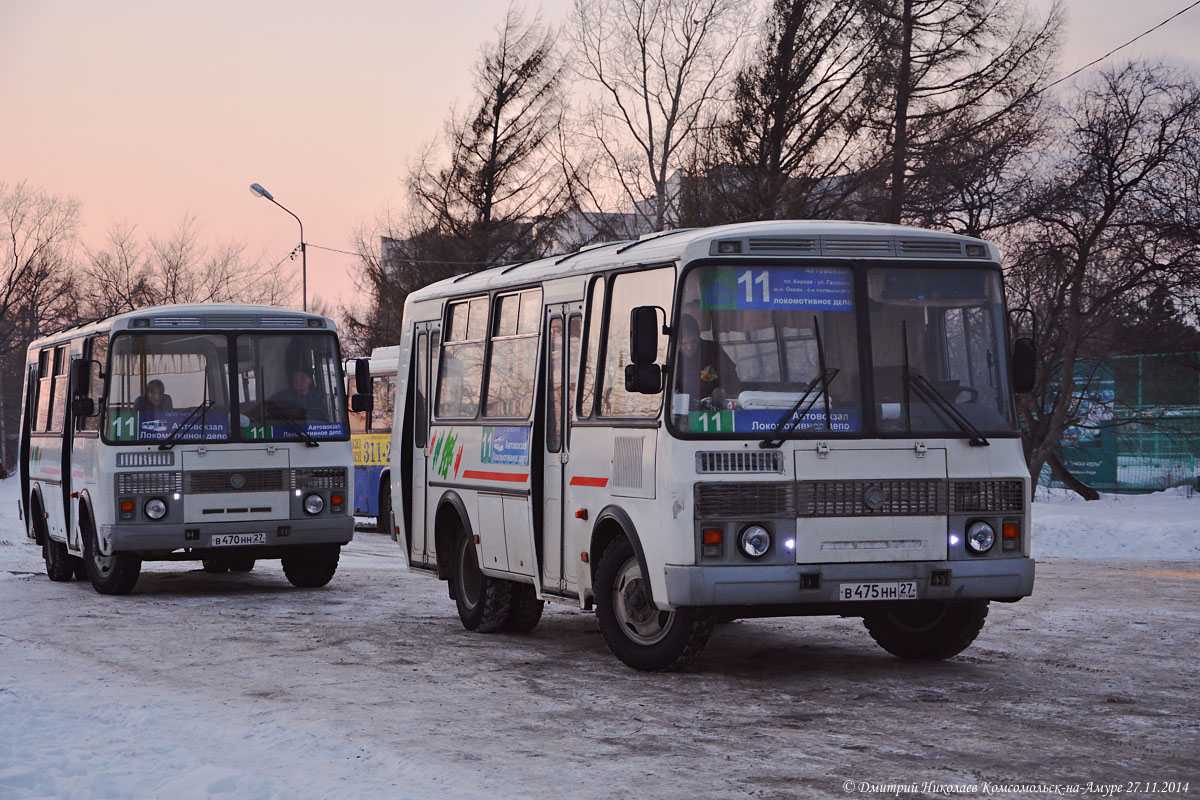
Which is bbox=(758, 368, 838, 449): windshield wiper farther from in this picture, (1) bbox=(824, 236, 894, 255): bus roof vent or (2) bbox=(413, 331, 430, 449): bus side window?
(2) bbox=(413, 331, 430, 449): bus side window

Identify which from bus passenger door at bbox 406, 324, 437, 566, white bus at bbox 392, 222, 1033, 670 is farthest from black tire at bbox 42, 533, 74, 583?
white bus at bbox 392, 222, 1033, 670

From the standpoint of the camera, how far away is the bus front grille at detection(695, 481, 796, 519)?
31.0 feet

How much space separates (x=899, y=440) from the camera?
9.73m

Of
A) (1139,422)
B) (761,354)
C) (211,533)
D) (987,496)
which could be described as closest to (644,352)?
(761,354)

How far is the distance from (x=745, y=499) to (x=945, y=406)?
1.43 metres

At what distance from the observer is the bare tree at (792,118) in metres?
30.2

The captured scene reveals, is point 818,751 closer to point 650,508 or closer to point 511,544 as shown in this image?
point 650,508

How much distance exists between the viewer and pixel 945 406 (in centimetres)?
988

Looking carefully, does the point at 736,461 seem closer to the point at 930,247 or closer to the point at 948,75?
the point at 930,247

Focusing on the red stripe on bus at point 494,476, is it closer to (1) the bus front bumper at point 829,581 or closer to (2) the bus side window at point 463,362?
(2) the bus side window at point 463,362

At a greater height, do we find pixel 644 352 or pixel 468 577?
pixel 644 352

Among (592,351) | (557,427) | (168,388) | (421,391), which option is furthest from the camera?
(168,388)

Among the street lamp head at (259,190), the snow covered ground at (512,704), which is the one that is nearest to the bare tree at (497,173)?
the street lamp head at (259,190)

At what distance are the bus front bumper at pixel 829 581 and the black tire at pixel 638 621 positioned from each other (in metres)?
0.44
